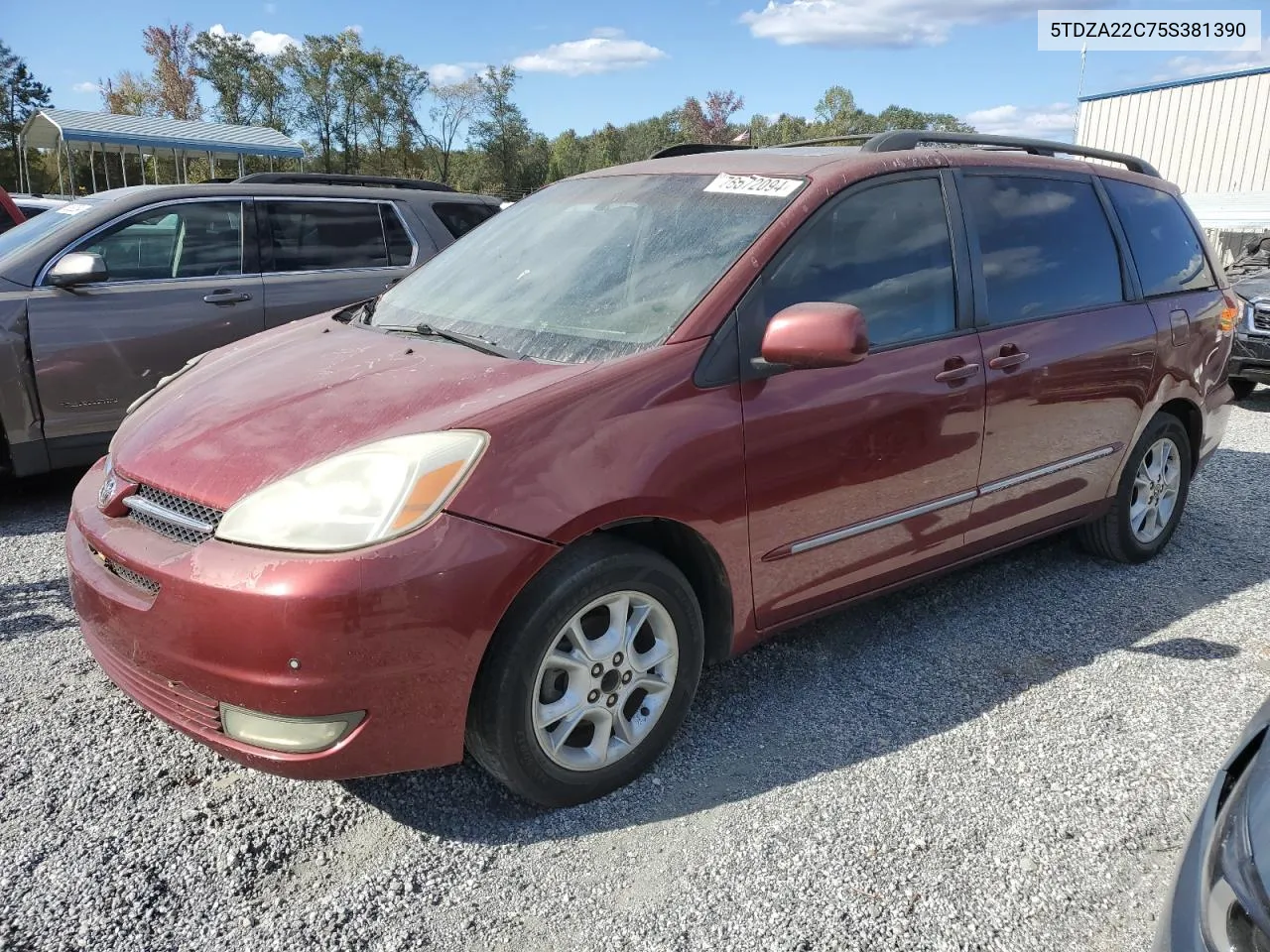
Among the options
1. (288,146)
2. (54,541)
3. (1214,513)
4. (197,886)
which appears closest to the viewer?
(197,886)

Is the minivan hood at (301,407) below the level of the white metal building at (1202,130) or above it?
below

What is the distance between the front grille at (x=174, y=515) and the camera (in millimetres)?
2312

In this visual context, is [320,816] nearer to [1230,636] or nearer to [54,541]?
[54,541]

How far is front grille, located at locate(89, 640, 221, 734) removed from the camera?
2.26 metres

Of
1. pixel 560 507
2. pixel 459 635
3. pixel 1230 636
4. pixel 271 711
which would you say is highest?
pixel 560 507

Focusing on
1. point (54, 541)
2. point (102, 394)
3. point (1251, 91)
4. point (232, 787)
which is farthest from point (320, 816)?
point (1251, 91)

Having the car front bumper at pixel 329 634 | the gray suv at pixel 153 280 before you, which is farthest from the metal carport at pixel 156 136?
the car front bumper at pixel 329 634

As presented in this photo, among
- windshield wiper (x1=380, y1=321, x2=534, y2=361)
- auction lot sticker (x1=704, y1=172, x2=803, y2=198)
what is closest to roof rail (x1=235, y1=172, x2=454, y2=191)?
windshield wiper (x1=380, y1=321, x2=534, y2=361)

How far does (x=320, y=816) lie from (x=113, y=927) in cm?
54

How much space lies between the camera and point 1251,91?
904 inches

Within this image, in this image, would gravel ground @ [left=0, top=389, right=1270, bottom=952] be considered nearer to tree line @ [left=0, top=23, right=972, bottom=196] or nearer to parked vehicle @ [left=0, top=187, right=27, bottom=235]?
parked vehicle @ [left=0, top=187, right=27, bottom=235]

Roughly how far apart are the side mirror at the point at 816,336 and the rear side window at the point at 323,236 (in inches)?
158

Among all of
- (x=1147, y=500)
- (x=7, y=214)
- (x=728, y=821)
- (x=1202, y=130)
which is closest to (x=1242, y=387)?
(x=1147, y=500)

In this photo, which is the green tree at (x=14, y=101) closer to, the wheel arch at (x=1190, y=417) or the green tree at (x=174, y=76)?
the green tree at (x=174, y=76)
